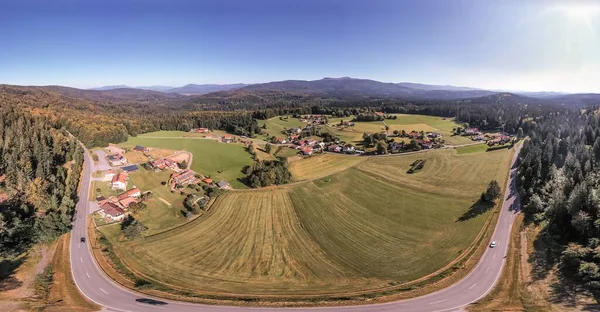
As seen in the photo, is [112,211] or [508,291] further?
[112,211]

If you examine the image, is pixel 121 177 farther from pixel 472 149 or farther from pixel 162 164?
pixel 472 149

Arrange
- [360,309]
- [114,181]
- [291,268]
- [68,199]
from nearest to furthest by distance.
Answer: [360,309] < [291,268] < [68,199] < [114,181]

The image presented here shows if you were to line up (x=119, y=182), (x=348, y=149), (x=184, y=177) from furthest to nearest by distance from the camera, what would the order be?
(x=348, y=149)
(x=184, y=177)
(x=119, y=182)

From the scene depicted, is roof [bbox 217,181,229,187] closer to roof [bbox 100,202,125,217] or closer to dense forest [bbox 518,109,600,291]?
roof [bbox 100,202,125,217]

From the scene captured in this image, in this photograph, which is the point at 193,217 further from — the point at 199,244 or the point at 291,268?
the point at 291,268

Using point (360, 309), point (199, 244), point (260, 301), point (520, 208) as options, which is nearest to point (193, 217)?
point (199, 244)

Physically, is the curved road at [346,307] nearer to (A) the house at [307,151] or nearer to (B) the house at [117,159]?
(B) the house at [117,159]

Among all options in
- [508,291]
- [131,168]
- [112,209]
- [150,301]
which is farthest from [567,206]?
[131,168]

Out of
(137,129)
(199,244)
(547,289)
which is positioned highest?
(137,129)
